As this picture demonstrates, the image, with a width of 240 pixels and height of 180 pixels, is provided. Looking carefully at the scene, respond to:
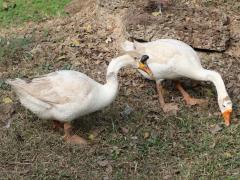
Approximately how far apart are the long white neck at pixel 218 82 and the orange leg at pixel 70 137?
175cm

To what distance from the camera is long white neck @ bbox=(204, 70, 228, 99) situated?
278 inches

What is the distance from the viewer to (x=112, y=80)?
6.65 m

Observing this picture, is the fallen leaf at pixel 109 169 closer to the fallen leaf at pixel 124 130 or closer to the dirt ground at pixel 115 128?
the dirt ground at pixel 115 128

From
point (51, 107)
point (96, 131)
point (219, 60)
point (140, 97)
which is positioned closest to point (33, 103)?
point (51, 107)

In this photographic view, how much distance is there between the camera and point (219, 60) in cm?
812

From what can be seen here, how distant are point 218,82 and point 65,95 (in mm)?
1940

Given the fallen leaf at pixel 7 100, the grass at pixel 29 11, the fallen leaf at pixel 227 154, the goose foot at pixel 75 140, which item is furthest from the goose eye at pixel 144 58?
the grass at pixel 29 11

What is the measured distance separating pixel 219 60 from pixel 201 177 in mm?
2550

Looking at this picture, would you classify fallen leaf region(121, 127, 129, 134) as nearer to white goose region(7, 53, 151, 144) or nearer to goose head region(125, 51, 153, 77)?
white goose region(7, 53, 151, 144)

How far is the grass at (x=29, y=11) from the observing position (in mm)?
9211

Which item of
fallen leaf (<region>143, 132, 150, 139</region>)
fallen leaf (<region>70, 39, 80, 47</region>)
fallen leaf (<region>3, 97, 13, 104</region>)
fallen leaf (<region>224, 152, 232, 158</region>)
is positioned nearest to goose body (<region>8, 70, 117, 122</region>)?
fallen leaf (<region>143, 132, 150, 139</region>)

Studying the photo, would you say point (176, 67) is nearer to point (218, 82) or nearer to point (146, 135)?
point (218, 82)

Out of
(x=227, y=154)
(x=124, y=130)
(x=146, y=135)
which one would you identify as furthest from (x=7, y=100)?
(x=227, y=154)

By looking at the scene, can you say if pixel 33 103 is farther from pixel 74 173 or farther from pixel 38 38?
pixel 38 38
